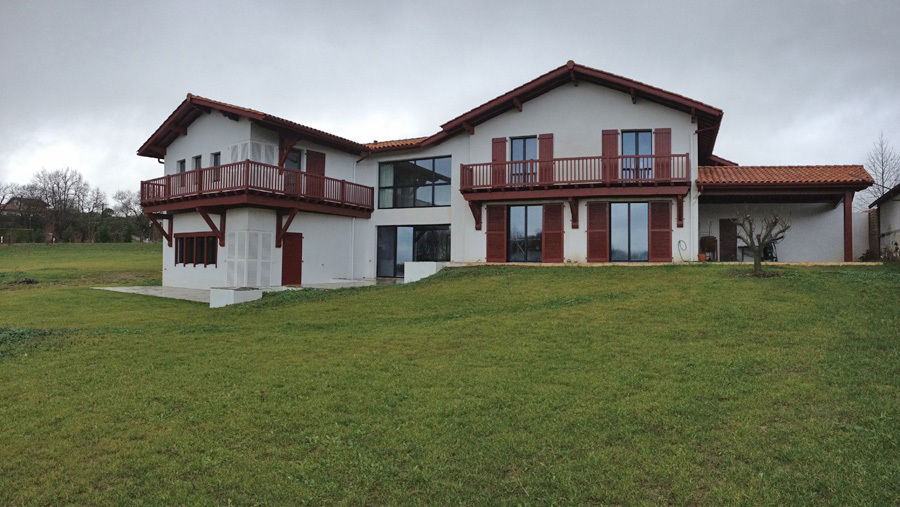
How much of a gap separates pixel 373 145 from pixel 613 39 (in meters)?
12.5

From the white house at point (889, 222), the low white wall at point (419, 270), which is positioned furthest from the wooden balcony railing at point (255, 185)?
the white house at point (889, 222)

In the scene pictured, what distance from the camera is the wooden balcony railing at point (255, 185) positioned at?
18.8m

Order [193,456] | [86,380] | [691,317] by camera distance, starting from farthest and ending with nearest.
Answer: [691,317] < [86,380] < [193,456]

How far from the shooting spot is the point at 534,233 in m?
20.5

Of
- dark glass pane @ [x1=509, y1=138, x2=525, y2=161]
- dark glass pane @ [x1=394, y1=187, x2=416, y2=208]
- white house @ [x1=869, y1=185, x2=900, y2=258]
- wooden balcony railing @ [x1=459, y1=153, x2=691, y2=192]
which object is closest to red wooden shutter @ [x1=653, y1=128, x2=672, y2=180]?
wooden balcony railing @ [x1=459, y1=153, x2=691, y2=192]

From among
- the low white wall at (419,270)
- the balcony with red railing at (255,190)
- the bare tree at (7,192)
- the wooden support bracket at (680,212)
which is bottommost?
the low white wall at (419,270)

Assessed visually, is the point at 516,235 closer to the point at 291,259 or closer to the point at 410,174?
the point at 410,174

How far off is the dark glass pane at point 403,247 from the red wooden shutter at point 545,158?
682cm

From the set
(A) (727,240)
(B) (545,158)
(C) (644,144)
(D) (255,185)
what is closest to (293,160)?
(D) (255,185)

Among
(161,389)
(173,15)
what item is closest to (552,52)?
(173,15)

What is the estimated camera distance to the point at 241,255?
19656mm

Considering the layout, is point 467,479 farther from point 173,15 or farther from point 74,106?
point 74,106

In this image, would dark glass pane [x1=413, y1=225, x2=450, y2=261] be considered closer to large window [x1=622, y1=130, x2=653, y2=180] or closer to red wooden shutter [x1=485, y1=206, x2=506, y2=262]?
red wooden shutter [x1=485, y1=206, x2=506, y2=262]

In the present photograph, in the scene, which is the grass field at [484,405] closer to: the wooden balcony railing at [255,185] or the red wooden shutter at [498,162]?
the wooden balcony railing at [255,185]
